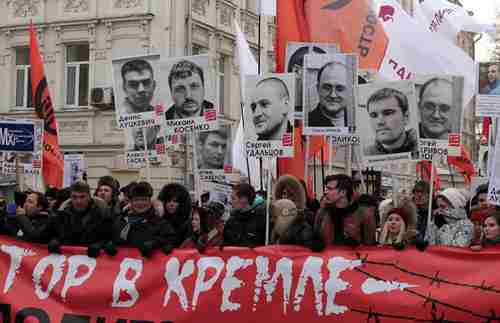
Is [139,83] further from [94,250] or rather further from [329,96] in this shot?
[94,250]

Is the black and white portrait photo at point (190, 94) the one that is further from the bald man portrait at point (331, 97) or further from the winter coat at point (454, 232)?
the winter coat at point (454, 232)

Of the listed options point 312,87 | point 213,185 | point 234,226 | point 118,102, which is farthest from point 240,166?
point 234,226

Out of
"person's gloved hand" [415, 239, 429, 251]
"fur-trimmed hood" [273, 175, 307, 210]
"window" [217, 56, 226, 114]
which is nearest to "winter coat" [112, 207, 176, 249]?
"fur-trimmed hood" [273, 175, 307, 210]

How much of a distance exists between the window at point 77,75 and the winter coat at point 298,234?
1875 cm

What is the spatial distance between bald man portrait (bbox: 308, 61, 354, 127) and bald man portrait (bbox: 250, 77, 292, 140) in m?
0.60

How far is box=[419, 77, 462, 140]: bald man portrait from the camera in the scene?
29.2 ft

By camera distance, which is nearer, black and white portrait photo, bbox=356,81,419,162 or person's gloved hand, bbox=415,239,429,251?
person's gloved hand, bbox=415,239,429,251

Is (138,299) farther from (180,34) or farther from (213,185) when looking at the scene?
(180,34)

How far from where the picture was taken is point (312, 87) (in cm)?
887

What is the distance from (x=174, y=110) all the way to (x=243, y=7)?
18.1 metres

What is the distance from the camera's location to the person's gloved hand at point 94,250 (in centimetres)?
712

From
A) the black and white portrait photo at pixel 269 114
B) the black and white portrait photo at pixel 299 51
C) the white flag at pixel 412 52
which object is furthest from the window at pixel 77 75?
the black and white portrait photo at pixel 269 114

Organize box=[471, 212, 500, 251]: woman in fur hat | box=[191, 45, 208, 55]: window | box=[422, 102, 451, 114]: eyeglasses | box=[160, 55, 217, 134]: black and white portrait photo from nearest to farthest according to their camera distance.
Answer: box=[471, 212, 500, 251]: woman in fur hat → box=[422, 102, 451, 114]: eyeglasses → box=[160, 55, 217, 134]: black and white portrait photo → box=[191, 45, 208, 55]: window

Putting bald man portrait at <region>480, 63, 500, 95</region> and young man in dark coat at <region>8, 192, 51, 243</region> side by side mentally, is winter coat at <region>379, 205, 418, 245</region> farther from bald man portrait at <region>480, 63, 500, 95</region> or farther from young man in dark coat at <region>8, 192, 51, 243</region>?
young man in dark coat at <region>8, 192, 51, 243</region>
